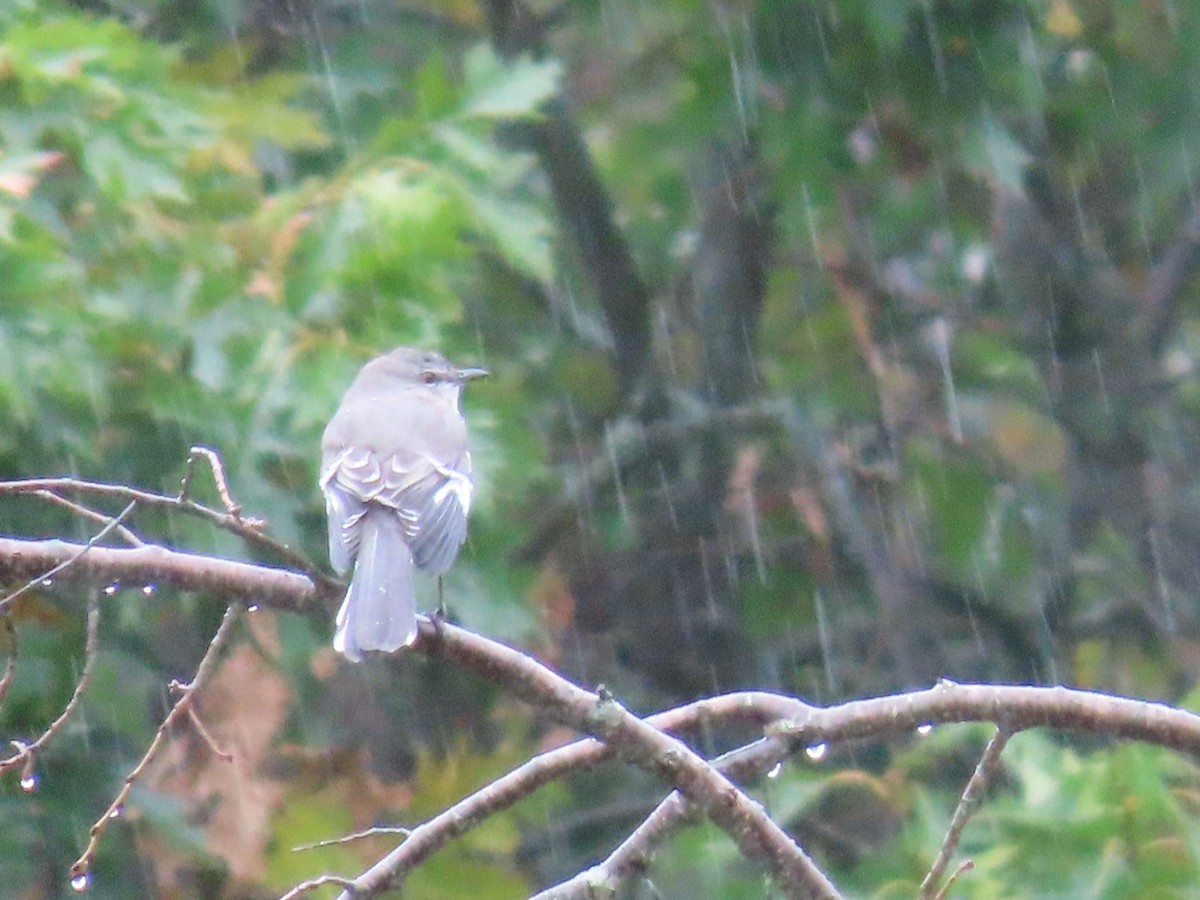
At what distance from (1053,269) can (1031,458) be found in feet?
1.91

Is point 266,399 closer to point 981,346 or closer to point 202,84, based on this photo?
point 202,84

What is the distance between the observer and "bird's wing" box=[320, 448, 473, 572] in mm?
3312

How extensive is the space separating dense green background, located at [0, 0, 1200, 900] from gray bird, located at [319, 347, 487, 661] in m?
0.11

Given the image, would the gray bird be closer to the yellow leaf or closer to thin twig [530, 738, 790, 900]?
thin twig [530, 738, 790, 900]

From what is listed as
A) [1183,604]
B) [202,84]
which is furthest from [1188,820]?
[202,84]

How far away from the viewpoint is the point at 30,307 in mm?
3400

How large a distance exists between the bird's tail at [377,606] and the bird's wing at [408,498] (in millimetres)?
78

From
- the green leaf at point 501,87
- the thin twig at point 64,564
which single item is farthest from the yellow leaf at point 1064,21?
the thin twig at point 64,564

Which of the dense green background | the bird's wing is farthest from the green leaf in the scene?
the bird's wing

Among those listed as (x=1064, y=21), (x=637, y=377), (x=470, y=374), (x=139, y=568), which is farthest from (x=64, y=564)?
(x=1064, y=21)

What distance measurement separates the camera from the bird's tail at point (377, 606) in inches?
104

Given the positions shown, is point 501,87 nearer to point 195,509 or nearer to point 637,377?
point 637,377

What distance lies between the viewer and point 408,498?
3.44 m

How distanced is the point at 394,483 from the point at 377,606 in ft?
2.60
